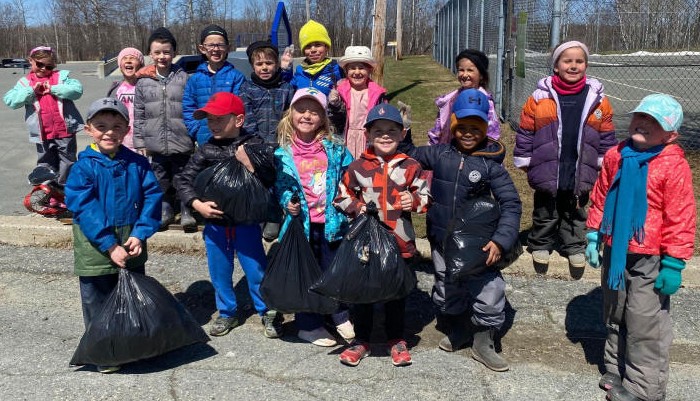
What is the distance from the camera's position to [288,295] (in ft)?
12.6

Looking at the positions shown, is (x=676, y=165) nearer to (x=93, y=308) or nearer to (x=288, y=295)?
(x=288, y=295)

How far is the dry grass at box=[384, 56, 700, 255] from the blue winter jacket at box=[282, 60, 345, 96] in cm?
159

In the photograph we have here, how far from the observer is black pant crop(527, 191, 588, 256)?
493 cm

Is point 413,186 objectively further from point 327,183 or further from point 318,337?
point 318,337

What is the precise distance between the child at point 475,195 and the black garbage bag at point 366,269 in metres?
0.34

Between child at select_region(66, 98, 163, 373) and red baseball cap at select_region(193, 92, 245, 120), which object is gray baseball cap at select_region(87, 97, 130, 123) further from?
red baseball cap at select_region(193, 92, 245, 120)

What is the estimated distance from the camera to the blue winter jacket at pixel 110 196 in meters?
3.69

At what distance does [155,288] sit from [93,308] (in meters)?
0.49

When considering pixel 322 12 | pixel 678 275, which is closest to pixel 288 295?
pixel 678 275

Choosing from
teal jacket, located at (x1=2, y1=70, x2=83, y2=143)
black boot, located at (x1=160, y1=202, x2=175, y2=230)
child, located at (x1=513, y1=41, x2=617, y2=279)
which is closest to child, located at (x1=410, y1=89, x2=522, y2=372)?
child, located at (x1=513, y1=41, x2=617, y2=279)

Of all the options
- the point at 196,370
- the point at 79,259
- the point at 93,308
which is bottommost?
the point at 196,370

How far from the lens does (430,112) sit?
14.0 m

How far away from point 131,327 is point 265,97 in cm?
206

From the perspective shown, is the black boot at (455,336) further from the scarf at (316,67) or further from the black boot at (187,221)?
the black boot at (187,221)
